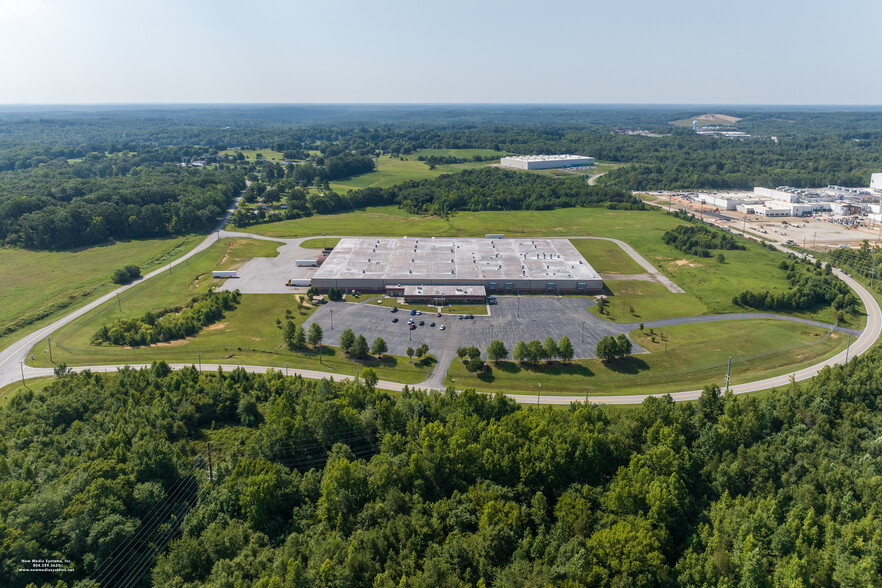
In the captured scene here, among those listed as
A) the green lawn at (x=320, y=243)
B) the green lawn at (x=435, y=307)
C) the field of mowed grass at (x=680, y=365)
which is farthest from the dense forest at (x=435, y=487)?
the green lawn at (x=320, y=243)

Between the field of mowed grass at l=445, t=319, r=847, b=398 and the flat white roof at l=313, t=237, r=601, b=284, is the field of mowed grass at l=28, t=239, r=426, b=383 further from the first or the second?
the flat white roof at l=313, t=237, r=601, b=284

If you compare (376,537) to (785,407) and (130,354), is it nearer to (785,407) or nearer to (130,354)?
(785,407)

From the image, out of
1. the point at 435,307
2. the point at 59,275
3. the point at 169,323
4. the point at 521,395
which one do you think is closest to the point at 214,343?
the point at 169,323

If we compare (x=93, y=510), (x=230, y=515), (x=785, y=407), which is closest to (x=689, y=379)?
(x=785, y=407)

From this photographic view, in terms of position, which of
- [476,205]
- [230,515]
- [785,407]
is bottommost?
[230,515]

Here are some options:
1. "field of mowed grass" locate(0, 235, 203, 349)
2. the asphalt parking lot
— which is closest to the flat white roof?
the asphalt parking lot

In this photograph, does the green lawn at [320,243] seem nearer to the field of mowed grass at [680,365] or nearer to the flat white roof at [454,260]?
the flat white roof at [454,260]
